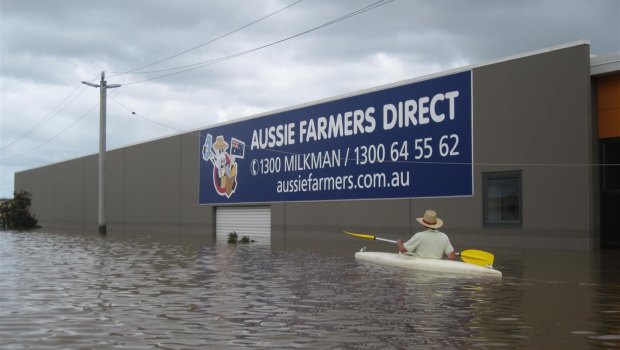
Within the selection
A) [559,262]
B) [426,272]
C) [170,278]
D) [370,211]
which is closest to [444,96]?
[370,211]

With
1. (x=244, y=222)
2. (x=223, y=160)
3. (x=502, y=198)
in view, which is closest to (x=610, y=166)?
(x=502, y=198)

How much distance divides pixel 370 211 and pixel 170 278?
1283cm

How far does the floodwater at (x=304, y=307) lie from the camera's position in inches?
250

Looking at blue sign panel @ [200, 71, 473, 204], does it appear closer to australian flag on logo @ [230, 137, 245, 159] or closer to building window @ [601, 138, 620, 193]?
australian flag on logo @ [230, 137, 245, 159]

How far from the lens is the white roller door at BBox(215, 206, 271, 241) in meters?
29.7

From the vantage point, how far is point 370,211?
2370 cm

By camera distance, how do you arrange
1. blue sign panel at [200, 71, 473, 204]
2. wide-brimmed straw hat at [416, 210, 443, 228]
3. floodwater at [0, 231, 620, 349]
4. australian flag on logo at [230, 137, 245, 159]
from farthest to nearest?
australian flag on logo at [230, 137, 245, 159], blue sign panel at [200, 71, 473, 204], wide-brimmed straw hat at [416, 210, 443, 228], floodwater at [0, 231, 620, 349]

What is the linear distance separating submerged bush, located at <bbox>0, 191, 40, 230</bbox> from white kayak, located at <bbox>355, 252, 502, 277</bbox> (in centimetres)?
3731

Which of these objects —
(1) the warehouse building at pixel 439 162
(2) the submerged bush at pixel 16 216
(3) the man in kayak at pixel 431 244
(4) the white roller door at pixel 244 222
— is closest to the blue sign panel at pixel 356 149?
(1) the warehouse building at pixel 439 162

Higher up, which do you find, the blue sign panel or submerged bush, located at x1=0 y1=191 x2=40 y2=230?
the blue sign panel

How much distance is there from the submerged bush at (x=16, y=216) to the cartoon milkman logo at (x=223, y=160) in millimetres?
18754

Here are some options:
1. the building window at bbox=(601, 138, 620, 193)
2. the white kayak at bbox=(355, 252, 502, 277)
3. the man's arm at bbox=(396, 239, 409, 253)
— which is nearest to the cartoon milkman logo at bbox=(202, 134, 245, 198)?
the building window at bbox=(601, 138, 620, 193)

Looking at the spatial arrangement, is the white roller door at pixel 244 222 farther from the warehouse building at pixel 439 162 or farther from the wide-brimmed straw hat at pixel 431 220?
the wide-brimmed straw hat at pixel 431 220

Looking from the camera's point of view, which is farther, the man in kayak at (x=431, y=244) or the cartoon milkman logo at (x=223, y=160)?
the cartoon milkman logo at (x=223, y=160)
